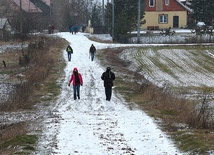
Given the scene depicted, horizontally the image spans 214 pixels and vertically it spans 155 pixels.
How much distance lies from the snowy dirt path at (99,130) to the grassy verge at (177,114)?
41 cm

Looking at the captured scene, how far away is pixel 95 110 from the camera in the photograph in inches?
768

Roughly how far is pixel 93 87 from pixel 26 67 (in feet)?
35.1

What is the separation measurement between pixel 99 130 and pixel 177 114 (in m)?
3.84

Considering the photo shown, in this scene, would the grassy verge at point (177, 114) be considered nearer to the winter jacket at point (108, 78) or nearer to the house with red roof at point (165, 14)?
the winter jacket at point (108, 78)

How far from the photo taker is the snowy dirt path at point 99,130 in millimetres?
13094

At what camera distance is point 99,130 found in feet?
50.7

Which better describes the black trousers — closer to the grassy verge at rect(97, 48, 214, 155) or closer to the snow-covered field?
the snow-covered field

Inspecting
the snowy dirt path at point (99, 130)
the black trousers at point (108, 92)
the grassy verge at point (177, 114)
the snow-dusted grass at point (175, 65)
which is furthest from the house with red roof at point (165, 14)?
the black trousers at point (108, 92)

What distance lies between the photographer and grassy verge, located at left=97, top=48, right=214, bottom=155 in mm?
13336

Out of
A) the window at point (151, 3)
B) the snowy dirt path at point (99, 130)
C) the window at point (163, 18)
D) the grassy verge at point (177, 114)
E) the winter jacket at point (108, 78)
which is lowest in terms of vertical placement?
the snowy dirt path at point (99, 130)

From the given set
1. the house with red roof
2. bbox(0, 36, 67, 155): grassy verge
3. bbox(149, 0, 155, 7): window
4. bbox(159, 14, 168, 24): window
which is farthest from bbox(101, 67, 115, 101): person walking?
bbox(149, 0, 155, 7): window

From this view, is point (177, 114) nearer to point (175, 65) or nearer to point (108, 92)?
point (108, 92)

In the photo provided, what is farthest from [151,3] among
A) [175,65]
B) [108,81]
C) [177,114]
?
[177,114]

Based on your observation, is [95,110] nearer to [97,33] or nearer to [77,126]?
[77,126]
